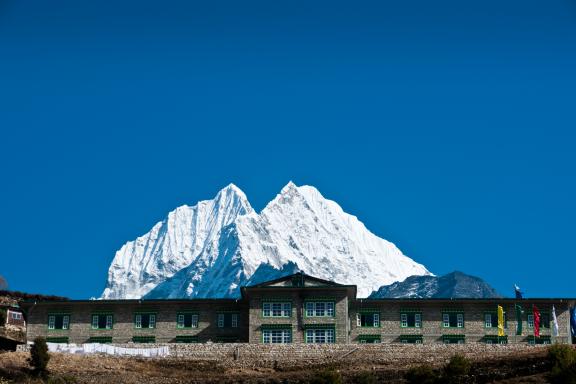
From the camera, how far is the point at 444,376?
283ft

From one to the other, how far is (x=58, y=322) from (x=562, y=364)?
58.1 m

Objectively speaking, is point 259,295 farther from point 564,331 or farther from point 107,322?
point 564,331

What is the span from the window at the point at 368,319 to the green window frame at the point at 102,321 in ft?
87.1

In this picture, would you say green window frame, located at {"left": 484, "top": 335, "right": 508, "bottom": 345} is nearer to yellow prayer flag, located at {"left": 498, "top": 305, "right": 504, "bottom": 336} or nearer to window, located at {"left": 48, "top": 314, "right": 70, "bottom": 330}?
yellow prayer flag, located at {"left": 498, "top": 305, "right": 504, "bottom": 336}

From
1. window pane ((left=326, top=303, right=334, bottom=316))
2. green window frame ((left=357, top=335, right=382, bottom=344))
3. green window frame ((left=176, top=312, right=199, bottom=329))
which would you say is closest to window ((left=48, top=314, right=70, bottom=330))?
green window frame ((left=176, top=312, right=199, bottom=329))

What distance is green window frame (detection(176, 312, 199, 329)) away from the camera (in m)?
119

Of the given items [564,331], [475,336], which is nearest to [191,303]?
[475,336]

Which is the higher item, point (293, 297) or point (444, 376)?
point (293, 297)

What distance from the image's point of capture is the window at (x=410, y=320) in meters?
118

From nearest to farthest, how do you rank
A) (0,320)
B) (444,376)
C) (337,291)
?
(444,376), (337,291), (0,320)

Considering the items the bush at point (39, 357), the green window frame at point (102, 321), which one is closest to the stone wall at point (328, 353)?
the bush at point (39, 357)

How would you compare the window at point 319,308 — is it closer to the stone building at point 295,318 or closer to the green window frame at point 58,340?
the stone building at point 295,318

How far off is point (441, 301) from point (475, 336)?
517 centimetres

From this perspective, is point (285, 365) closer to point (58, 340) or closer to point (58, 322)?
point (58, 340)
